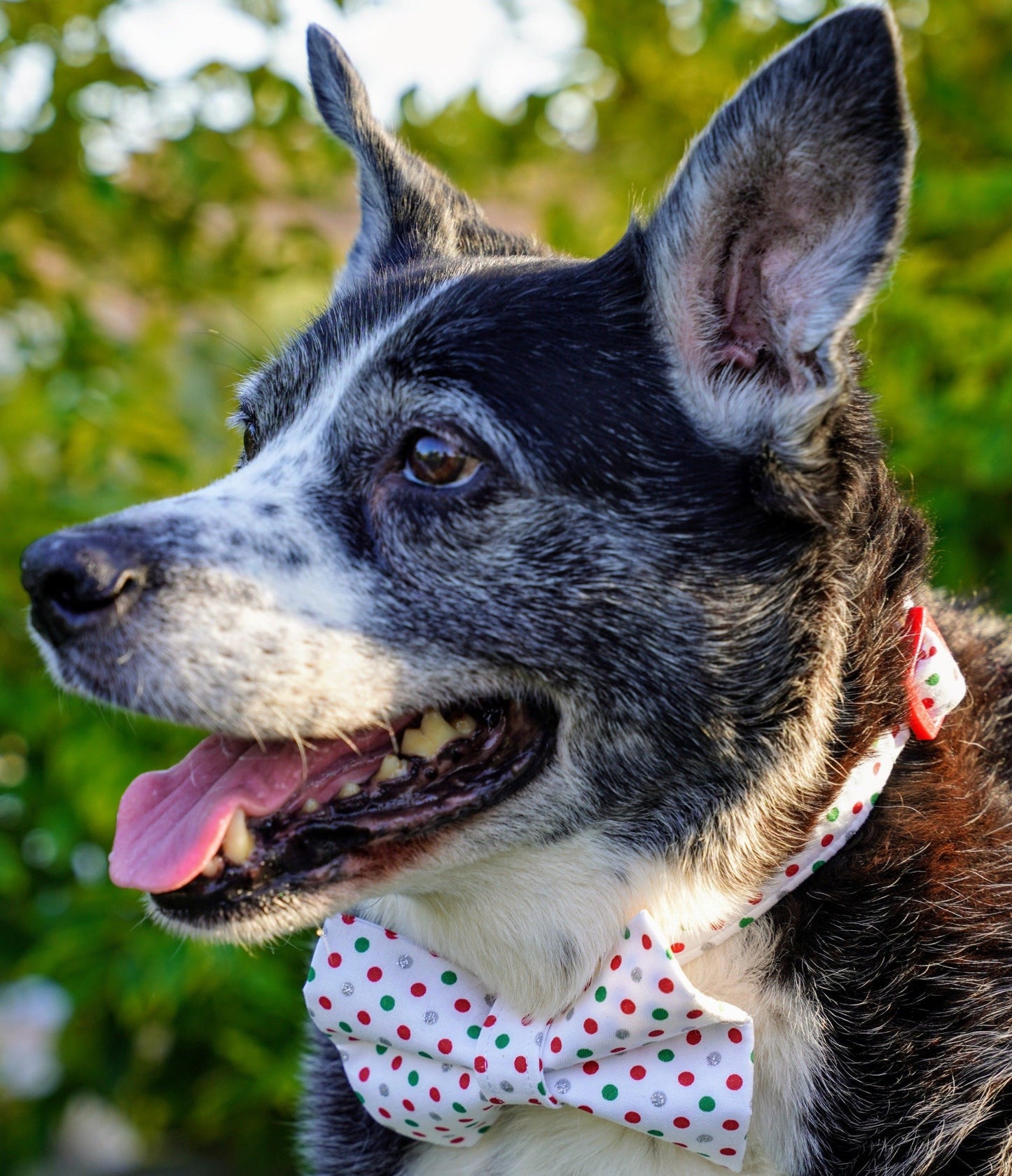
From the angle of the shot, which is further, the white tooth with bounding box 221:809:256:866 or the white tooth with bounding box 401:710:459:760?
the white tooth with bounding box 401:710:459:760

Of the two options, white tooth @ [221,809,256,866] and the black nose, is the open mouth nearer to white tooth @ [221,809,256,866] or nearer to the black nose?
white tooth @ [221,809,256,866]

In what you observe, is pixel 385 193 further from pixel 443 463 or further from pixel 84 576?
pixel 84 576

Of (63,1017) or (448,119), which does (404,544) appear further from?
(63,1017)

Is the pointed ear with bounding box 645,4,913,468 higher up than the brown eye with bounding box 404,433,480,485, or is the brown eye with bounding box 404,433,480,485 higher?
the pointed ear with bounding box 645,4,913,468

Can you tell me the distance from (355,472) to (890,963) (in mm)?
1172

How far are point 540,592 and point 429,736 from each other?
0.29 m

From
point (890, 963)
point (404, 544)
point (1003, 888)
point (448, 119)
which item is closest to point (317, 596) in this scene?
point (404, 544)

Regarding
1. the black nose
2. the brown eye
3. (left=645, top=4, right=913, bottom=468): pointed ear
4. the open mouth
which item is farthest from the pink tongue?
(left=645, top=4, right=913, bottom=468): pointed ear

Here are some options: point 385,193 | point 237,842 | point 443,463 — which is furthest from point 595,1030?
point 385,193

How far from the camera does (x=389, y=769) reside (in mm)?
2023

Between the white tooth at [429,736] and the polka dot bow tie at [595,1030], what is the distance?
352mm

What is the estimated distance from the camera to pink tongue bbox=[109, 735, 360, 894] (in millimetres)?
1928

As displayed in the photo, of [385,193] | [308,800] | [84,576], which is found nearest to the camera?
[84,576]

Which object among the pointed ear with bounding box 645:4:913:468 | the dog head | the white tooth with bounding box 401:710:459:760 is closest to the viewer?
the pointed ear with bounding box 645:4:913:468
